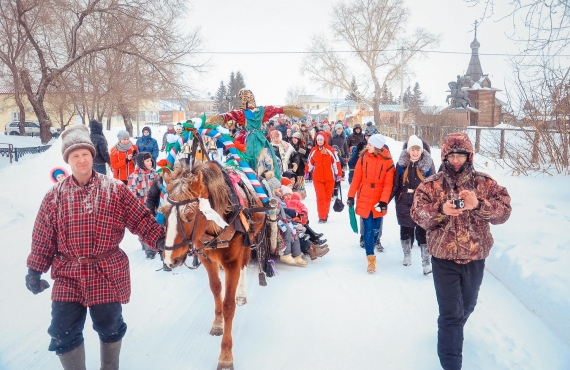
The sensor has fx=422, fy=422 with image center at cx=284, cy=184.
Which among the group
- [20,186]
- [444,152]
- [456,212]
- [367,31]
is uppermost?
[367,31]

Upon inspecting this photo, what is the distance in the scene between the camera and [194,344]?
4027 mm

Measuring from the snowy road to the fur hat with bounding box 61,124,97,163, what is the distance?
1.91m

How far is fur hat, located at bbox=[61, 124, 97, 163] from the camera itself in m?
2.93

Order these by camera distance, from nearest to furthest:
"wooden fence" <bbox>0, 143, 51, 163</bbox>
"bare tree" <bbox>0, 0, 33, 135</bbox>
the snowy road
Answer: the snowy road
"wooden fence" <bbox>0, 143, 51, 163</bbox>
"bare tree" <bbox>0, 0, 33, 135</bbox>

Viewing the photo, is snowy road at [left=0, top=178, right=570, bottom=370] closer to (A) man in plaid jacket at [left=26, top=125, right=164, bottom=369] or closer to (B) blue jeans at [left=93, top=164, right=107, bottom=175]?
(A) man in plaid jacket at [left=26, top=125, right=164, bottom=369]

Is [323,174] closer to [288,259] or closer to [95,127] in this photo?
[288,259]

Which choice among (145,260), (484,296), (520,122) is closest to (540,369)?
(484,296)

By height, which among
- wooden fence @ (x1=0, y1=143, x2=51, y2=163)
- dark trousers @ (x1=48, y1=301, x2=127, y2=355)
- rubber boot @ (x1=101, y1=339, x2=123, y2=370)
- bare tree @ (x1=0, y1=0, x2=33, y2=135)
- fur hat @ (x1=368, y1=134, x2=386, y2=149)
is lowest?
rubber boot @ (x1=101, y1=339, x2=123, y2=370)

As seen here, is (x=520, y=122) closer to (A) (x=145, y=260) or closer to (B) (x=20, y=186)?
(A) (x=145, y=260)

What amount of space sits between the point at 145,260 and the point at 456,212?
498cm

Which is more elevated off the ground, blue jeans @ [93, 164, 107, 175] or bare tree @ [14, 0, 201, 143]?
bare tree @ [14, 0, 201, 143]

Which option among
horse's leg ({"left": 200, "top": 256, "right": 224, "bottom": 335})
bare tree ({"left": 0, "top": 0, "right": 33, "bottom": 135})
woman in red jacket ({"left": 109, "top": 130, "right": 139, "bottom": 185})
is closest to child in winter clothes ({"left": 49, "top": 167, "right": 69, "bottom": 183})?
horse's leg ({"left": 200, "top": 256, "right": 224, "bottom": 335})

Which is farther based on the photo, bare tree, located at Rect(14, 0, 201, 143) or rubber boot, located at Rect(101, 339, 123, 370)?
bare tree, located at Rect(14, 0, 201, 143)

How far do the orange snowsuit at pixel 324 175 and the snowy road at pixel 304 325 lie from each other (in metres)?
3.20
